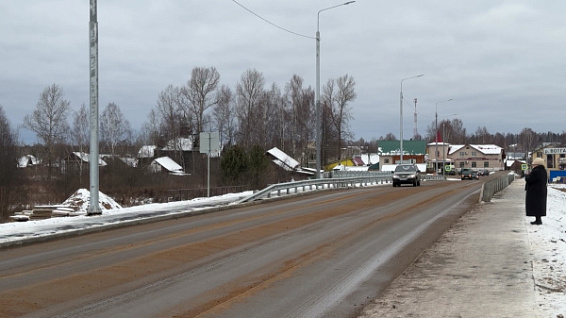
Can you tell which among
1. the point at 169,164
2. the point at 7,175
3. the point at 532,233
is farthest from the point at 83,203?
the point at 169,164

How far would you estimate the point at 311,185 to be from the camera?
34188 millimetres

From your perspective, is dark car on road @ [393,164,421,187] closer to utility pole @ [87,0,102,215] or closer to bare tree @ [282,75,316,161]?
utility pole @ [87,0,102,215]

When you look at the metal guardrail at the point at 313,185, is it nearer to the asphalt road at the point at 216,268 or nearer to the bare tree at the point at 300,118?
the asphalt road at the point at 216,268

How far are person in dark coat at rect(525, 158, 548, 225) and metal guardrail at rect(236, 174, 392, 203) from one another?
13.1 m

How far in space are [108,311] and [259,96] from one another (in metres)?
79.8

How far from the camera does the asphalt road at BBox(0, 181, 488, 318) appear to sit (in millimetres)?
7000

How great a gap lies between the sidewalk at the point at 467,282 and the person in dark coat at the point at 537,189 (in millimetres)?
1005

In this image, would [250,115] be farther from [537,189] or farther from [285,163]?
[537,189]

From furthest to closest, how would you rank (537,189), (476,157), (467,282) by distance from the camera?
(476,157), (537,189), (467,282)

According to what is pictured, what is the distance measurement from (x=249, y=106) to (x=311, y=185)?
52718 millimetres

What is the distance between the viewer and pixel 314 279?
8656mm

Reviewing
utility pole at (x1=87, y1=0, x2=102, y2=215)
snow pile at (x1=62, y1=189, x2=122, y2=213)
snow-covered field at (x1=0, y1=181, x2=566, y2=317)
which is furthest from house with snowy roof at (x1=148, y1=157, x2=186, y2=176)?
utility pole at (x1=87, y1=0, x2=102, y2=215)

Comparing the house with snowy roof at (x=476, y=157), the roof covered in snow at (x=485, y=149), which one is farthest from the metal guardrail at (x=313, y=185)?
the roof covered in snow at (x=485, y=149)

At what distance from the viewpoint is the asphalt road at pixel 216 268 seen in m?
7.00
